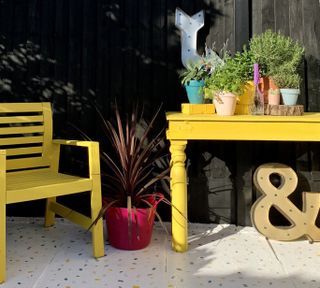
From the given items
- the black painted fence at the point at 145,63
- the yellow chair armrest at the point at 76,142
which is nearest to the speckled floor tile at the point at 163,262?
the black painted fence at the point at 145,63

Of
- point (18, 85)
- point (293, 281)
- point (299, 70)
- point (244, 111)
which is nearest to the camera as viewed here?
point (293, 281)

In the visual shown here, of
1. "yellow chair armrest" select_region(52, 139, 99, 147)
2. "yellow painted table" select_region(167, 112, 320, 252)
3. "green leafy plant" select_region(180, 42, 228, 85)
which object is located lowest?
"yellow chair armrest" select_region(52, 139, 99, 147)

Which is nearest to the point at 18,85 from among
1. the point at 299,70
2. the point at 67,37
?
the point at 67,37

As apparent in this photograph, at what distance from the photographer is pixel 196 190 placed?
114 inches

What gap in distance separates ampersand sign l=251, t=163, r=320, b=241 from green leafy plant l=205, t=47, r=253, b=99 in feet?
2.21

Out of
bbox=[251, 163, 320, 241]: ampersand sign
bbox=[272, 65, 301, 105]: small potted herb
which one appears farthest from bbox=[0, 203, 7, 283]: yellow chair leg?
bbox=[272, 65, 301, 105]: small potted herb

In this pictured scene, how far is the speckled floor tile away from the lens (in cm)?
200

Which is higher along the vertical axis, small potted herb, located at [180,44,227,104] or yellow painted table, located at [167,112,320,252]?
small potted herb, located at [180,44,227,104]

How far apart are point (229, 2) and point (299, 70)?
77cm

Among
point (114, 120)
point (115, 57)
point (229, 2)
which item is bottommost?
point (114, 120)

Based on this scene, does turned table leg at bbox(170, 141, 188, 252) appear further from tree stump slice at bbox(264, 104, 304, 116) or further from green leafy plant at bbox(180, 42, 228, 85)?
tree stump slice at bbox(264, 104, 304, 116)

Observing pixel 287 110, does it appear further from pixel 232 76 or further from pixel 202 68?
pixel 202 68

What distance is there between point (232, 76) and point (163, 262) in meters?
1.28

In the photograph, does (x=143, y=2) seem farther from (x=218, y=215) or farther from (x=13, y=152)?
(x=218, y=215)
